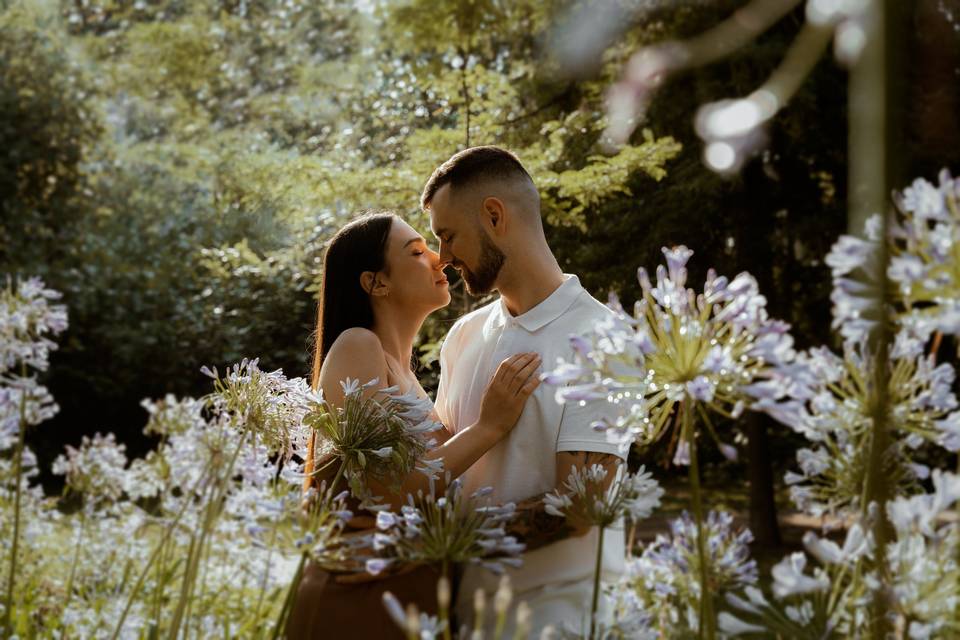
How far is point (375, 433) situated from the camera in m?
1.83

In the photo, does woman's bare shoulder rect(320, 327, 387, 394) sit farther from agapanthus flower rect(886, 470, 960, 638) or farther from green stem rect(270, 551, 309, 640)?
agapanthus flower rect(886, 470, 960, 638)

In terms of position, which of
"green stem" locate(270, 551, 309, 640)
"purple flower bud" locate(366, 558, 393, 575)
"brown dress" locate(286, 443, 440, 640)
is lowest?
"green stem" locate(270, 551, 309, 640)

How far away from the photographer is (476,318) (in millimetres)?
3336

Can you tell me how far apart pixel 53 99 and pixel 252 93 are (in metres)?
5.95

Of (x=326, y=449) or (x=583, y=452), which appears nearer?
(x=326, y=449)

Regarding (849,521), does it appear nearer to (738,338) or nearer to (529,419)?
(738,338)

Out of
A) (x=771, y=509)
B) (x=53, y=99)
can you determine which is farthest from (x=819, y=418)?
(x=53, y=99)

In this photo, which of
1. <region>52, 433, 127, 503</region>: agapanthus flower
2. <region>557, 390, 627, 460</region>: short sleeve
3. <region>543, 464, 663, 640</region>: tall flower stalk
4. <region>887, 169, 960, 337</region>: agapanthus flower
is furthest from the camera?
<region>52, 433, 127, 503</region>: agapanthus flower

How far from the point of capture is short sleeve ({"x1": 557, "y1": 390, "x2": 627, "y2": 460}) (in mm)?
2477

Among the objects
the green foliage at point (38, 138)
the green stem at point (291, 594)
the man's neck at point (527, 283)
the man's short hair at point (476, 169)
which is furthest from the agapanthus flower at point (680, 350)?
the green foliage at point (38, 138)

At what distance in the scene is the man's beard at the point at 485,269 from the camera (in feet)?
9.87

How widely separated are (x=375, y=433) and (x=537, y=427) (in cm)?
92

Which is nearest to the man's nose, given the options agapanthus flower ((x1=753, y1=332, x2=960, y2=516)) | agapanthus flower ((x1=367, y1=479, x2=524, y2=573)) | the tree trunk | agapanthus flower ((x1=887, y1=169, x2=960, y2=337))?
agapanthus flower ((x1=367, y1=479, x2=524, y2=573))

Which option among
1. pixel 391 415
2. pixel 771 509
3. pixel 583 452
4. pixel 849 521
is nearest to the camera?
pixel 849 521
